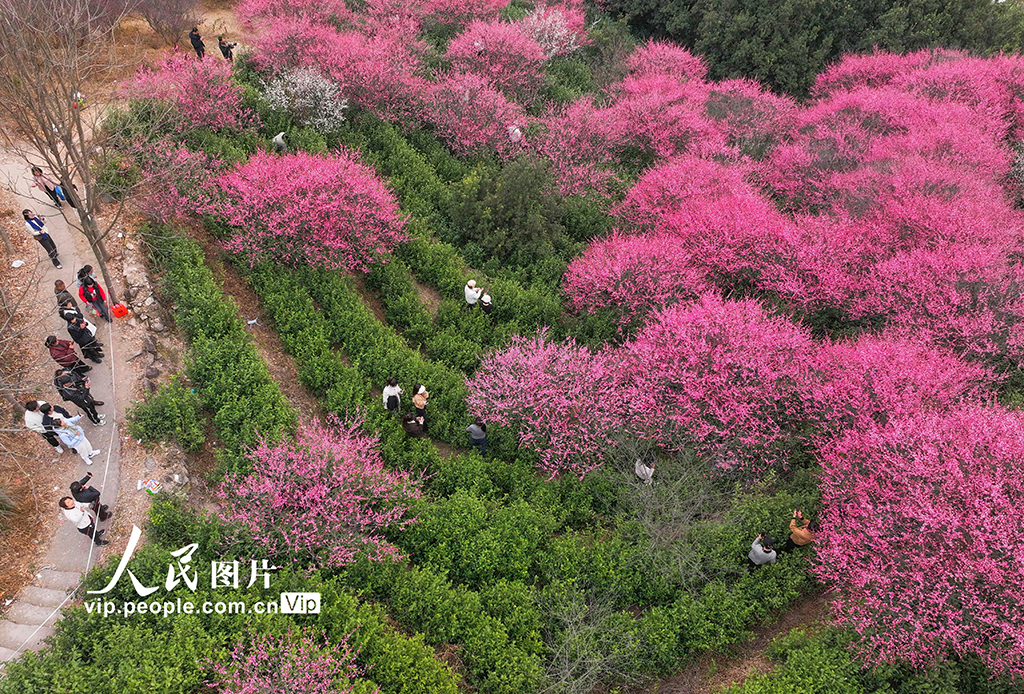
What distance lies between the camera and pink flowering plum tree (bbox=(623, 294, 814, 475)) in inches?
460

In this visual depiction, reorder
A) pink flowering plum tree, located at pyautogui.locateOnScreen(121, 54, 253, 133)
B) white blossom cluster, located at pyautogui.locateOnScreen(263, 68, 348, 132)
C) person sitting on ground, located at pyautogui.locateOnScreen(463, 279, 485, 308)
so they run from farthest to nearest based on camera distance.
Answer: white blossom cluster, located at pyautogui.locateOnScreen(263, 68, 348, 132)
pink flowering plum tree, located at pyautogui.locateOnScreen(121, 54, 253, 133)
person sitting on ground, located at pyautogui.locateOnScreen(463, 279, 485, 308)

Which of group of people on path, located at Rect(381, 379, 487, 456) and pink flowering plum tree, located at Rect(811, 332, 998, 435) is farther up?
pink flowering plum tree, located at Rect(811, 332, 998, 435)

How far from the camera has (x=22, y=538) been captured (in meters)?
9.40

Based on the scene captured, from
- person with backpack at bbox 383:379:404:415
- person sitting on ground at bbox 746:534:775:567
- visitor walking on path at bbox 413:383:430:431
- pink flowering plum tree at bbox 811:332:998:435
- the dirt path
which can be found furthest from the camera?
person with backpack at bbox 383:379:404:415

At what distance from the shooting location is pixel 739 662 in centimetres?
968

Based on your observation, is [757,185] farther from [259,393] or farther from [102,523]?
[102,523]

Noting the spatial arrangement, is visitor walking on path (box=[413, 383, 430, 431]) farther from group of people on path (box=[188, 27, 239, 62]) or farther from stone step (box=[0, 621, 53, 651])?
group of people on path (box=[188, 27, 239, 62])

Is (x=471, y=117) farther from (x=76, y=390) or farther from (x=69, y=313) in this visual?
(x=76, y=390)

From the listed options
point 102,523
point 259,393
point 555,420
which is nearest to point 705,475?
point 555,420

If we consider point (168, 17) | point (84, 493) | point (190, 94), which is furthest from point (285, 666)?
point (168, 17)

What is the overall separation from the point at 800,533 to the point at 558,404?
5.28 metres

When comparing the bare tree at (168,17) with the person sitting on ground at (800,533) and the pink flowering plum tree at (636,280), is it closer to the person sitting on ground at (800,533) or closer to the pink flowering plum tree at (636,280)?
the pink flowering plum tree at (636,280)

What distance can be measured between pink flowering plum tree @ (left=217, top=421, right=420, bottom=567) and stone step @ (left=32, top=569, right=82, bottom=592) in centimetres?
237

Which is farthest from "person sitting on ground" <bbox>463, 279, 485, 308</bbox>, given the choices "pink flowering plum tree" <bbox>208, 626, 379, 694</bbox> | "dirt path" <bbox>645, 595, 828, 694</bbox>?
"dirt path" <bbox>645, 595, 828, 694</bbox>
